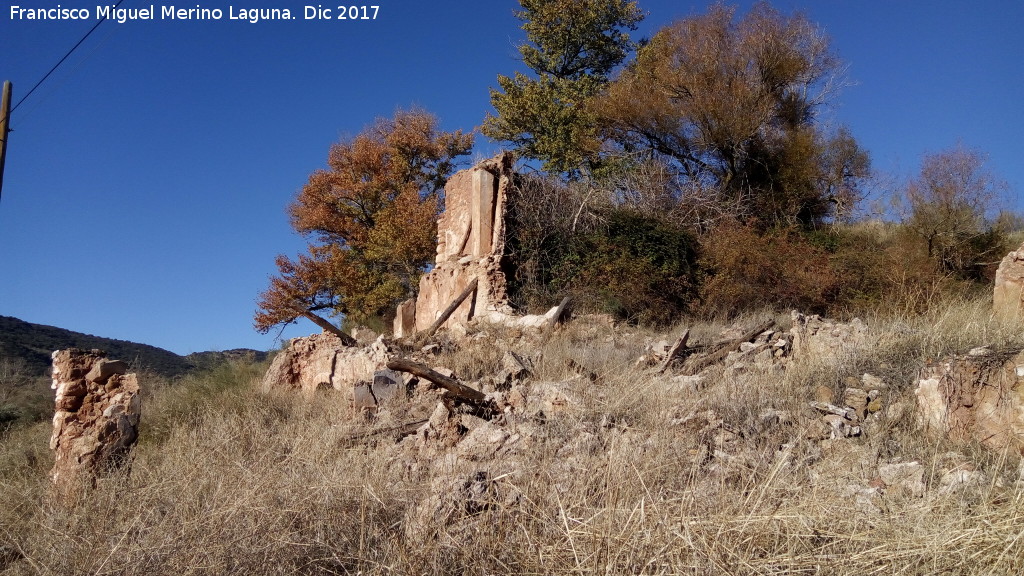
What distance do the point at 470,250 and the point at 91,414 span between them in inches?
359

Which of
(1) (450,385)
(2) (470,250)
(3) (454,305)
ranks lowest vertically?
(1) (450,385)

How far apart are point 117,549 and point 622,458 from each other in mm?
2980

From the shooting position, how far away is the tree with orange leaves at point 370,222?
22.1m

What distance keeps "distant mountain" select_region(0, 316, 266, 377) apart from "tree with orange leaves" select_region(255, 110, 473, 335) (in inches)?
Answer: 145

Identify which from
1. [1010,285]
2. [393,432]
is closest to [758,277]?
[1010,285]

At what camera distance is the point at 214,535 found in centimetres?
419

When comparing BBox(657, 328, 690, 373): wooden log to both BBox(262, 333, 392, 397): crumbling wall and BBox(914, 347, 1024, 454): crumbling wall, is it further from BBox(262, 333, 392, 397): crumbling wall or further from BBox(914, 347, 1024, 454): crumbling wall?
BBox(262, 333, 392, 397): crumbling wall

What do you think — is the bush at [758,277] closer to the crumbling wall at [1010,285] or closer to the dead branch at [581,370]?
the crumbling wall at [1010,285]

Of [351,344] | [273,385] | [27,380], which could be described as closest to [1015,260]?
[351,344]

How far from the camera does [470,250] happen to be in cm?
1580

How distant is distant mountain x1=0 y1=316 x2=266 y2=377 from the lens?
23.9 meters

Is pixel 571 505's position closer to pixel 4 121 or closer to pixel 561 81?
pixel 4 121

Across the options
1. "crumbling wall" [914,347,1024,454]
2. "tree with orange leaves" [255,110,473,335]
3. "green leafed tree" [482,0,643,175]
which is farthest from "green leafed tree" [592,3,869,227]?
"crumbling wall" [914,347,1024,454]

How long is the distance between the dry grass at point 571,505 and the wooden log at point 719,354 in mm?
1818
